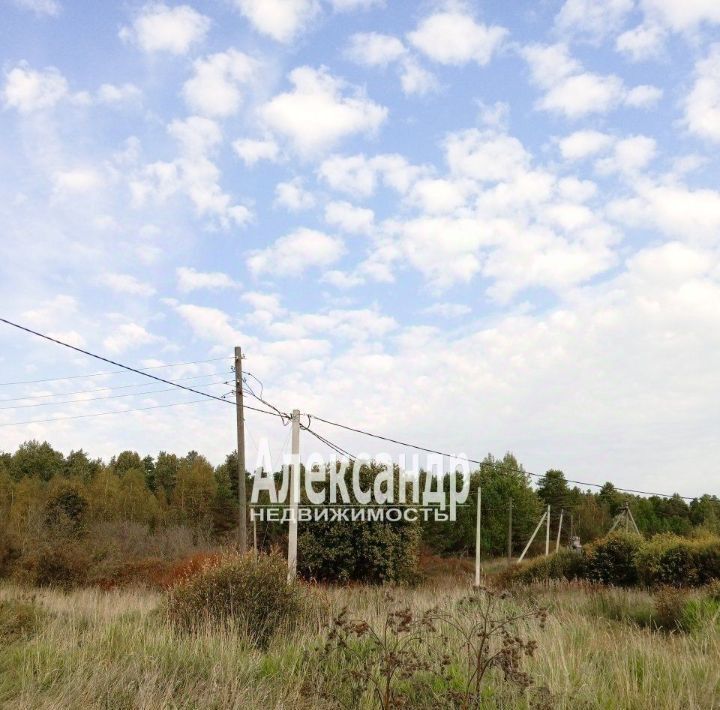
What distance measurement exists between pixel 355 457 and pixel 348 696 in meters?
17.2

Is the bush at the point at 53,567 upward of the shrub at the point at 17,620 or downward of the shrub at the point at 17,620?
downward

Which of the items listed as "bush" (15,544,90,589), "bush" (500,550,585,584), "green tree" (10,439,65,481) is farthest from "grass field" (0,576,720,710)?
"green tree" (10,439,65,481)

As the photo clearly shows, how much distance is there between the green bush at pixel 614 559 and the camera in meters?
22.2

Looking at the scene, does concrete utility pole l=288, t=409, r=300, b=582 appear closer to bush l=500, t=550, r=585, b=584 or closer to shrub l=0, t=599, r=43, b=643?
shrub l=0, t=599, r=43, b=643

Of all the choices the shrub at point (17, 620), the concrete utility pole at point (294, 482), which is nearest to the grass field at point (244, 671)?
the shrub at point (17, 620)

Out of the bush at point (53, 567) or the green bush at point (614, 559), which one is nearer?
the bush at point (53, 567)

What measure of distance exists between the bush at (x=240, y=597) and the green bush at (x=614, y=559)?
639 inches

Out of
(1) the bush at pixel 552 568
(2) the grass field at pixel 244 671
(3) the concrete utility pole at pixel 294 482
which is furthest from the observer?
(1) the bush at pixel 552 568

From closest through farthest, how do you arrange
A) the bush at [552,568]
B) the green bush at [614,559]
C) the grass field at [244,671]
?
the grass field at [244,671], the green bush at [614,559], the bush at [552,568]

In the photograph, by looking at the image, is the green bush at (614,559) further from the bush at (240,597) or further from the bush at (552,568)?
the bush at (240,597)

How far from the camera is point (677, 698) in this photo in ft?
16.0

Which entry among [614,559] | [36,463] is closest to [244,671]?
[614,559]

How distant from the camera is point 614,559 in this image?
2311 centimetres

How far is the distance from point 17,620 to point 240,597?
3095 mm
